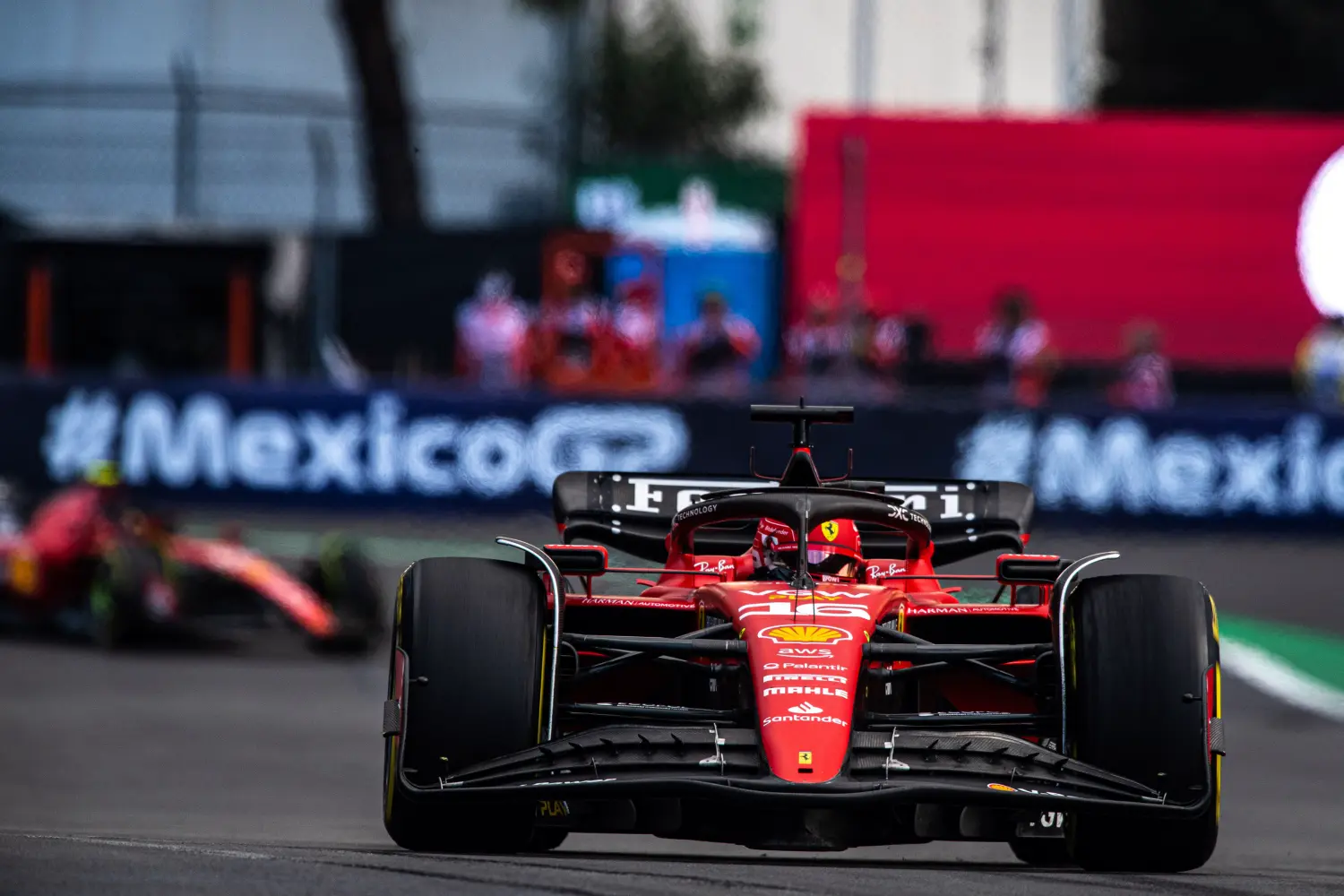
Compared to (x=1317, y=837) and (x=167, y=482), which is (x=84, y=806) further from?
(x=167, y=482)

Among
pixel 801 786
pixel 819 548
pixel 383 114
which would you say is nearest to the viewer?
pixel 801 786

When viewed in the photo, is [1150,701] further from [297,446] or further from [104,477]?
[297,446]

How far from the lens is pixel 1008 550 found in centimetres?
962

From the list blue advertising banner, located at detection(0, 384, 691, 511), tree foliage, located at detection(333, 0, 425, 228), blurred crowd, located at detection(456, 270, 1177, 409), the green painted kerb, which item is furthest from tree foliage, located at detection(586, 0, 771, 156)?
the green painted kerb

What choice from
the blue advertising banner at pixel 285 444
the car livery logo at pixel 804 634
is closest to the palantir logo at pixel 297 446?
the blue advertising banner at pixel 285 444

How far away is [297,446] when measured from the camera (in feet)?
62.7

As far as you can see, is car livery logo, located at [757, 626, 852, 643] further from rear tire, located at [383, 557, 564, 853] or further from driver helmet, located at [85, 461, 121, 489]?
driver helmet, located at [85, 461, 121, 489]

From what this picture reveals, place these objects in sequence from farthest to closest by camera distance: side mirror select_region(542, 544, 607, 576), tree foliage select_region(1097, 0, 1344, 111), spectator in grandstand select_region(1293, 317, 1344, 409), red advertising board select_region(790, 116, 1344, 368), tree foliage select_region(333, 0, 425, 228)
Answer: tree foliage select_region(1097, 0, 1344, 111) → tree foliage select_region(333, 0, 425, 228) → red advertising board select_region(790, 116, 1344, 368) → spectator in grandstand select_region(1293, 317, 1344, 409) → side mirror select_region(542, 544, 607, 576)

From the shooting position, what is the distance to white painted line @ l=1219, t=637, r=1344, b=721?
1375 cm

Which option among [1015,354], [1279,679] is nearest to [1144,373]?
[1015,354]

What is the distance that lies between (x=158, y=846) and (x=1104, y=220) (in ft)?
63.7

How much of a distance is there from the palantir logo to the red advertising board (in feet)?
21.7

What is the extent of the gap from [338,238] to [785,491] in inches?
666

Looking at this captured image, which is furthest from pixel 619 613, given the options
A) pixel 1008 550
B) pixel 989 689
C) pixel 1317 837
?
pixel 1317 837
